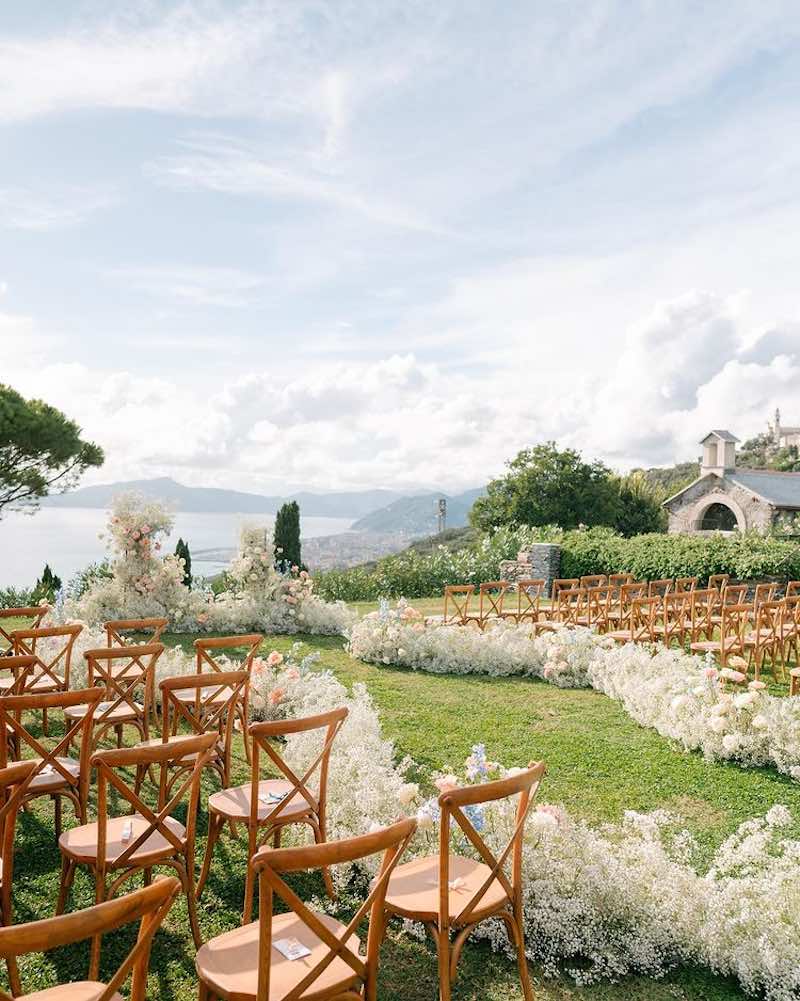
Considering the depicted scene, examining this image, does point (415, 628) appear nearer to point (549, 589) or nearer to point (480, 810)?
point (480, 810)

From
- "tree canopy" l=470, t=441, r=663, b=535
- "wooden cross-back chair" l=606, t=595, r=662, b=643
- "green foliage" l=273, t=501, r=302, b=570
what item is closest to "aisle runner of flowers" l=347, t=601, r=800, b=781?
"wooden cross-back chair" l=606, t=595, r=662, b=643

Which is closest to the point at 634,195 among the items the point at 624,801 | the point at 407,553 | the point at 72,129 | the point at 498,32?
the point at 498,32

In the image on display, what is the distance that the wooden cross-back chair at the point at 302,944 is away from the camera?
221 centimetres

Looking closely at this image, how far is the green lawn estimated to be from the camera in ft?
11.0

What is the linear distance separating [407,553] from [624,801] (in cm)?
1331

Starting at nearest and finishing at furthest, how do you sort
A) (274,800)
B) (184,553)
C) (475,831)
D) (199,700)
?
(475,831) < (274,800) < (199,700) < (184,553)

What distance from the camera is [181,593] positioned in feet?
39.4

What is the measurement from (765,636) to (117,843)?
791 cm

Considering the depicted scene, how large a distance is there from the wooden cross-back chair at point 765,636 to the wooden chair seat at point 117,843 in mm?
6871

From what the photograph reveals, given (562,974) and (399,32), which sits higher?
(399,32)

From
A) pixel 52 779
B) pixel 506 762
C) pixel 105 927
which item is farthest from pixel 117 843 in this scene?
pixel 506 762

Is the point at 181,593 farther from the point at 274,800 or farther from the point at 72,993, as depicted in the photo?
the point at 72,993

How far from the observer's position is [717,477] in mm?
32219

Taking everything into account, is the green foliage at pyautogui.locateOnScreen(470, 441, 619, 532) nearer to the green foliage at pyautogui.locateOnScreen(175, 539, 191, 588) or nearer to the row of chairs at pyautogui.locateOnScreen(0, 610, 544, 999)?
the green foliage at pyautogui.locateOnScreen(175, 539, 191, 588)
